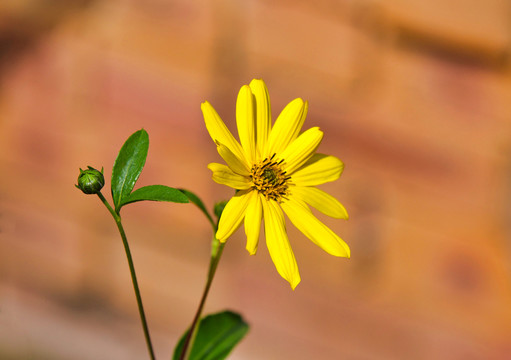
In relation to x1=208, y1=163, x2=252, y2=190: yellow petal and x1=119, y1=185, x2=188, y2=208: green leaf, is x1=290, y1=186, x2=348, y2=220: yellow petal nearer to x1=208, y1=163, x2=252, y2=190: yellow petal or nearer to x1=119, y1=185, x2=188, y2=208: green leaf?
x1=208, y1=163, x2=252, y2=190: yellow petal

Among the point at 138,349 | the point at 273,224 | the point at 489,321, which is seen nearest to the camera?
the point at 273,224

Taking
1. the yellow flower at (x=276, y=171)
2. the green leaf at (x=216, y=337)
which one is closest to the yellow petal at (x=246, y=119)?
the yellow flower at (x=276, y=171)

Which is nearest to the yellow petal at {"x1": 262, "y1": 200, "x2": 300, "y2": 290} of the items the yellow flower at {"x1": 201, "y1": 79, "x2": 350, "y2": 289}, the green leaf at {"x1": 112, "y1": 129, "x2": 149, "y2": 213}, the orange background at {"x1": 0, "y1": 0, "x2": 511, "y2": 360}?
the yellow flower at {"x1": 201, "y1": 79, "x2": 350, "y2": 289}

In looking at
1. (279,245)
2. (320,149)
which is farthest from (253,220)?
(320,149)

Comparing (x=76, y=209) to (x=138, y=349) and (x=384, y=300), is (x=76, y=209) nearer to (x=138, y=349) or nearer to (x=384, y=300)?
(x=138, y=349)

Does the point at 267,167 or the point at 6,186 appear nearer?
the point at 267,167

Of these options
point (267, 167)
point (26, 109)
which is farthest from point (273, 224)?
point (26, 109)

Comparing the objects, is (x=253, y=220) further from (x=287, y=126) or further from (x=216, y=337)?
(x=216, y=337)
